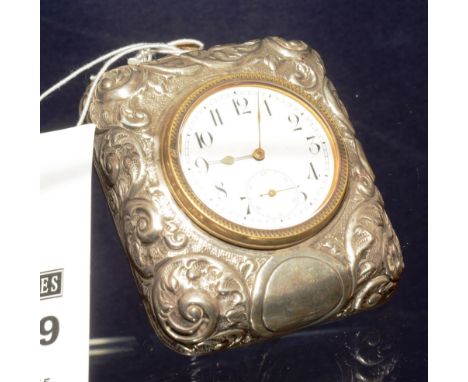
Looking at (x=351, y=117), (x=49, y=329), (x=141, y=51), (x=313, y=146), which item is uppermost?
(x=141, y=51)

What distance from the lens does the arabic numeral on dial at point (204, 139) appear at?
1.67m

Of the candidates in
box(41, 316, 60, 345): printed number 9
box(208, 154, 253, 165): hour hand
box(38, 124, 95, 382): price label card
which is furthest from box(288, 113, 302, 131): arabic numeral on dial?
box(41, 316, 60, 345): printed number 9

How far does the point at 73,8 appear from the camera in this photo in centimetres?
211

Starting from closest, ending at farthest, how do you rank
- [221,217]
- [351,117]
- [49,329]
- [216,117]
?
1. [49,329]
2. [221,217]
3. [216,117]
4. [351,117]

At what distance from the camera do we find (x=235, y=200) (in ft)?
5.35

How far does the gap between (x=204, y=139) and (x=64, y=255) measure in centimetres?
37

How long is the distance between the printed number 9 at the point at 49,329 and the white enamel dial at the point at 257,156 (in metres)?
0.36

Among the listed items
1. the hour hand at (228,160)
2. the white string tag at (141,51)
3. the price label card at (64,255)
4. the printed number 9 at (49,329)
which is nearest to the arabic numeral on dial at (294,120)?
the hour hand at (228,160)

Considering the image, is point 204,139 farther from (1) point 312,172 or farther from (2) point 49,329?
(2) point 49,329

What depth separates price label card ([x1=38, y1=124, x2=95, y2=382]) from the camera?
147cm

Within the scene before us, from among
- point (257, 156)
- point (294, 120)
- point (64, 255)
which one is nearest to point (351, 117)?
point (294, 120)

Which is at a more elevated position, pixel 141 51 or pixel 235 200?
pixel 141 51

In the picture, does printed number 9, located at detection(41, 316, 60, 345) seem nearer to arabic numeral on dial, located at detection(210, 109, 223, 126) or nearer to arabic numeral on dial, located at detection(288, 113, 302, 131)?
arabic numeral on dial, located at detection(210, 109, 223, 126)
